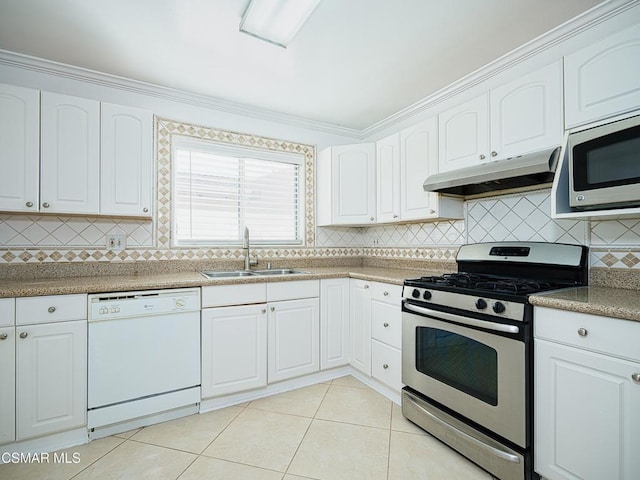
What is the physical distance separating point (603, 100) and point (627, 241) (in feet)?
2.49

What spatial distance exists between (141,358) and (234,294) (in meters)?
0.68

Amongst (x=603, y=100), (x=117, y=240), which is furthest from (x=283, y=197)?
(x=603, y=100)

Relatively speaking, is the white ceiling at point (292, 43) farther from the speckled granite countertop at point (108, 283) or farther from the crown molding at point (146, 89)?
the speckled granite countertop at point (108, 283)

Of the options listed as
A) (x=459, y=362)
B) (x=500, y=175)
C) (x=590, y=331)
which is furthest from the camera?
(x=500, y=175)

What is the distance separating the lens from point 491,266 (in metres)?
2.16

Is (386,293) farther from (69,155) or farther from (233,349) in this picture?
(69,155)

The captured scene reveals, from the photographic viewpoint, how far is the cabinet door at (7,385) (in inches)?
63.4

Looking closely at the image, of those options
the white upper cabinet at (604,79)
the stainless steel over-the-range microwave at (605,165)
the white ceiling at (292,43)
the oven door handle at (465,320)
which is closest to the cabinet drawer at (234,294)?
the oven door handle at (465,320)

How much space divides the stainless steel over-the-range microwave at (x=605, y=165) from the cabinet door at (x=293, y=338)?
6.09 ft

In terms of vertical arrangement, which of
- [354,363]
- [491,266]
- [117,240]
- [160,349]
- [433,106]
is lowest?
Answer: [354,363]

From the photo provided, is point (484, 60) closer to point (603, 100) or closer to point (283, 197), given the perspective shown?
point (603, 100)

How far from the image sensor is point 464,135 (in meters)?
2.14

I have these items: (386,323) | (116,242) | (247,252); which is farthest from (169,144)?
(386,323)

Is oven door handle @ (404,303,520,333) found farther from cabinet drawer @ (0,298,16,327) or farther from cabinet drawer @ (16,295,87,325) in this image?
cabinet drawer @ (0,298,16,327)
